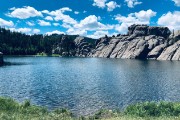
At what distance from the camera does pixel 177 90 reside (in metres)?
74.5

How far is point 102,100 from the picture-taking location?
6078cm

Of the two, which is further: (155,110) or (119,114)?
(119,114)

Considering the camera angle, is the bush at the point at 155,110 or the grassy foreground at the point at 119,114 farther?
the bush at the point at 155,110

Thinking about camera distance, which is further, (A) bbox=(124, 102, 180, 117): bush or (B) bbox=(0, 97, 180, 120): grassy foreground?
(A) bbox=(124, 102, 180, 117): bush

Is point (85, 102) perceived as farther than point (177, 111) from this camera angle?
Yes

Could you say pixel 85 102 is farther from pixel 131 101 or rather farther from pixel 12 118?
pixel 12 118

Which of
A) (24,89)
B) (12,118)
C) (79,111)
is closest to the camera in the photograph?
(12,118)

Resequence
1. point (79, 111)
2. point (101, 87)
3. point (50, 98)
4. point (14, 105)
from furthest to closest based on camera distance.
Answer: point (101, 87) → point (50, 98) → point (79, 111) → point (14, 105)

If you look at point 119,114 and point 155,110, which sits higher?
point 155,110

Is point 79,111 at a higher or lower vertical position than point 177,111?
lower

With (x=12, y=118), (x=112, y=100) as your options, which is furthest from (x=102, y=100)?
(x=12, y=118)

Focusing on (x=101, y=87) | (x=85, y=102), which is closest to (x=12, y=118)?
(x=85, y=102)

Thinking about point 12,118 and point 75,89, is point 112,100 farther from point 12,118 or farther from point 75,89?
point 12,118

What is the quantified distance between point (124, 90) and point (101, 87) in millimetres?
7636
